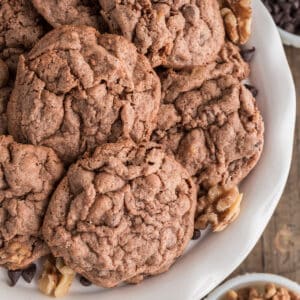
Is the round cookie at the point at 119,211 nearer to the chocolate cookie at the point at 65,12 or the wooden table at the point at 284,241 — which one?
the chocolate cookie at the point at 65,12

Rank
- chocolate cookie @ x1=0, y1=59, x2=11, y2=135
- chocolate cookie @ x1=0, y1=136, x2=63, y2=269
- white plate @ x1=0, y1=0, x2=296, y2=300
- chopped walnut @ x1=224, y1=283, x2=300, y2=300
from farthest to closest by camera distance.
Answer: chopped walnut @ x1=224, y1=283, x2=300, y2=300, white plate @ x1=0, y1=0, x2=296, y2=300, chocolate cookie @ x1=0, y1=59, x2=11, y2=135, chocolate cookie @ x1=0, y1=136, x2=63, y2=269

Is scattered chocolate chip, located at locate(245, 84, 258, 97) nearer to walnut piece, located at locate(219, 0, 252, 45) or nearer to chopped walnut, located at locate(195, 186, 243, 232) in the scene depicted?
walnut piece, located at locate(219, 0, 252, 45)

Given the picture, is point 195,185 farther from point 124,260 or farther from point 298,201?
point 298,201

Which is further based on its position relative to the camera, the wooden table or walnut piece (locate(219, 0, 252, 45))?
the wooden table

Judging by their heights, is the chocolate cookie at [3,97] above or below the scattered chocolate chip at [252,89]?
above

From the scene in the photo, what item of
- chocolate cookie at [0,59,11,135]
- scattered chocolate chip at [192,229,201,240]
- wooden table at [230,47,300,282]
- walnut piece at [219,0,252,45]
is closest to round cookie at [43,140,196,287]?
scattered chocolate chip at [192,229,201,240]

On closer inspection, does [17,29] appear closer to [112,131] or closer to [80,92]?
[80,92]

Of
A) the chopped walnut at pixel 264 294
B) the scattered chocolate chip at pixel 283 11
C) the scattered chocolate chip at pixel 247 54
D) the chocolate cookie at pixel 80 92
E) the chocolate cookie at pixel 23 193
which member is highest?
the chocolate cookie at pixel 80 92

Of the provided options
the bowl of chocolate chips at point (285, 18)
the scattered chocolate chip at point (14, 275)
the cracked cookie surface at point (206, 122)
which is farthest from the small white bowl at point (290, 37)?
the scattered chocolate chip at point (14, 275)

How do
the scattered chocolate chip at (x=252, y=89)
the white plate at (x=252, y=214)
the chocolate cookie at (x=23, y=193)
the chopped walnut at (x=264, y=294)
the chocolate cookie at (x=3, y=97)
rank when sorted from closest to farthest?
1. the chocolate cookie at (x=23, y=193)
2. the chocolate cookie at (x=3, y=97)
3. the white plate at (x=252, y=214)
4. the scattered chocolate chip at (x=252, y=89)
5. the chopped walnut at (x=264, y=294)
